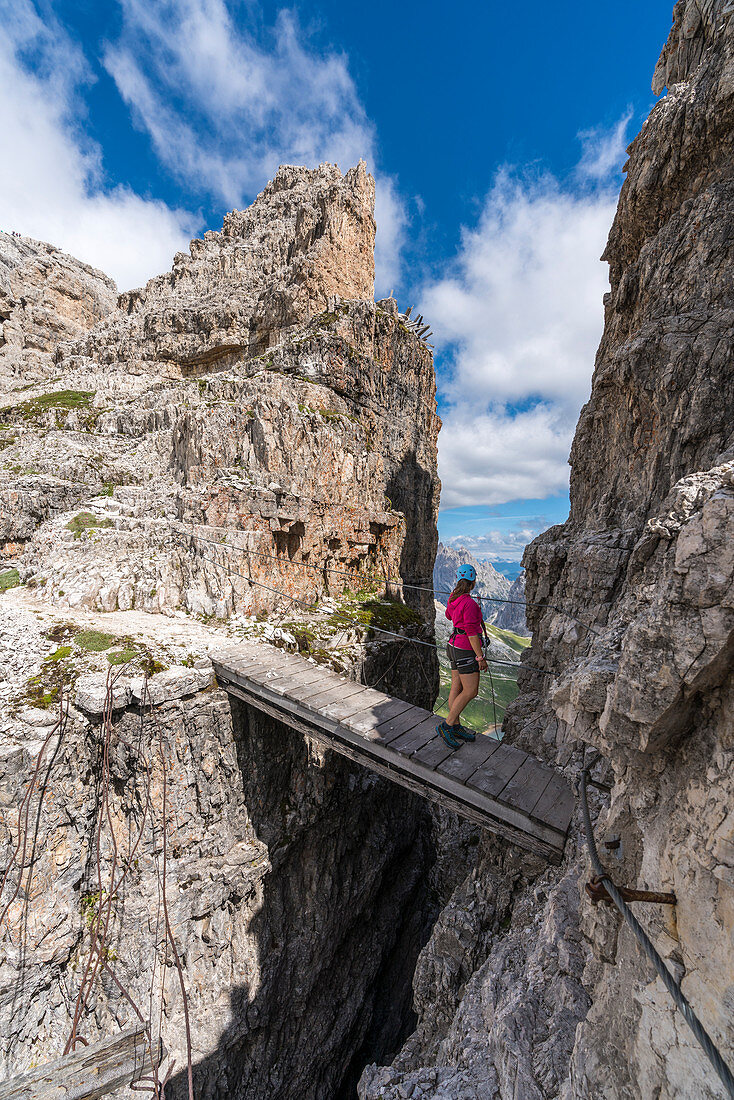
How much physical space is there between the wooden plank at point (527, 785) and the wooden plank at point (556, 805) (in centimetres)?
8

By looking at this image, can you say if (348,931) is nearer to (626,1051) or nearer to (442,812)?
(442,812)

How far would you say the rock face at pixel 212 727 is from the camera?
8.18 metres

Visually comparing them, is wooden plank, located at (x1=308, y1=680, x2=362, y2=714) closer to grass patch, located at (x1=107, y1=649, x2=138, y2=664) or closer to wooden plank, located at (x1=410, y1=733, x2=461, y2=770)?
wooden plank, located at (x1=410, y1=733, x2=461, y2=770)

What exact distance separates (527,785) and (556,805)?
0.49 metres

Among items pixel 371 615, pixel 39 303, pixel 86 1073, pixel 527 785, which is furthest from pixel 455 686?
pixel 39 303

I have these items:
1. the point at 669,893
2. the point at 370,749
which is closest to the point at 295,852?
the point at 370,749

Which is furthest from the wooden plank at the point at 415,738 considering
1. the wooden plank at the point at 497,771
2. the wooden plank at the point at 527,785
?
the wooden plank at the point at 527,785

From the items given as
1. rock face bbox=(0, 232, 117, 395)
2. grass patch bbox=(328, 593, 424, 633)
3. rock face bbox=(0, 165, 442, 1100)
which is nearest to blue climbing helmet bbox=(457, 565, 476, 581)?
rock face bbox=(0, 165, 442, 1100)

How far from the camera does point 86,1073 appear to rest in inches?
169

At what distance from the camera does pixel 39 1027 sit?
742 cm

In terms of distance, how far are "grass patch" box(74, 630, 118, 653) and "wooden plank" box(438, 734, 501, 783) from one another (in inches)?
325

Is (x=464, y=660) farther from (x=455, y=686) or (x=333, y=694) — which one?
(x=333, y=694)

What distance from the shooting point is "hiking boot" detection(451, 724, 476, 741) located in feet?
24.5

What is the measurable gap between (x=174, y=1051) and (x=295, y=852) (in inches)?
171
